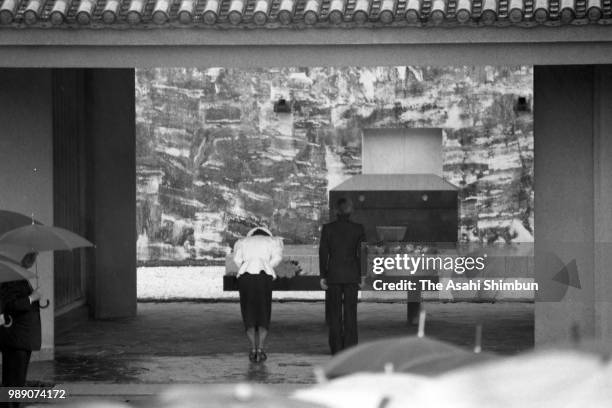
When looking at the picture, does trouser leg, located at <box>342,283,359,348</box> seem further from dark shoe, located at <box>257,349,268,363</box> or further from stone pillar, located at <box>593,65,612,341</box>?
stone pillar, located at <box>593,65,612,341</box>

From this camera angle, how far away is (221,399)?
2.14 meters

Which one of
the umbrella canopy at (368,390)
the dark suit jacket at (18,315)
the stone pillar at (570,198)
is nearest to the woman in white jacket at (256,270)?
the stone pillar at (570,198)

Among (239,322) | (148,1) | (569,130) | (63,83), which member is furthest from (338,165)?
(148,1)

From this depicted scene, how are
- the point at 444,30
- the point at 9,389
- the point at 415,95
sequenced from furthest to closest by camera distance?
1. the point at 415,95
2. the point at 444,30
3. the point at 9,389

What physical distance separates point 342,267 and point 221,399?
995cm

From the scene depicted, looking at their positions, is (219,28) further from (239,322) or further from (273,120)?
(273,120)

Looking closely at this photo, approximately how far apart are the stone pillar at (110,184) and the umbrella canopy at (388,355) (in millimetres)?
13783

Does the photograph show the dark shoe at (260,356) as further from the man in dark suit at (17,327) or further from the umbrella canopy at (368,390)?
the umbrella canopy at (368,390)

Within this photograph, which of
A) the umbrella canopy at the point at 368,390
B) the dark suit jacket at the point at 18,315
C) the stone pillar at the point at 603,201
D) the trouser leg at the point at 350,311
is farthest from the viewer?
the trouser leg at the point at 350,311

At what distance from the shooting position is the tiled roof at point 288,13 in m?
10.5

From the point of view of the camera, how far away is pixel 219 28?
35.3ft

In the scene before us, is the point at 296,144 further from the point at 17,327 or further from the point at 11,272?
the point at 11,272

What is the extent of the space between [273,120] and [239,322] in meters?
6.54

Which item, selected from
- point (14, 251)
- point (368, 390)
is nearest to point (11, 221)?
point (14, 251)
